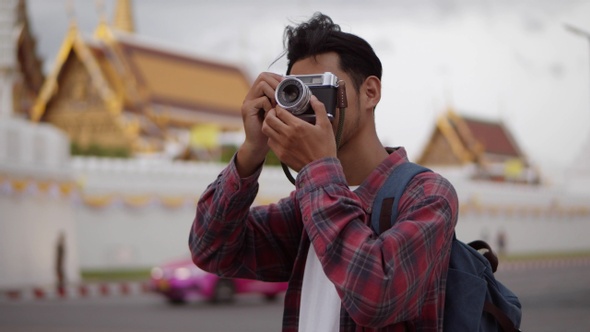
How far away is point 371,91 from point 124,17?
41.5 m

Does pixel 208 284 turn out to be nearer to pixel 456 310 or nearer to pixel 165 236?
pixel 165 236

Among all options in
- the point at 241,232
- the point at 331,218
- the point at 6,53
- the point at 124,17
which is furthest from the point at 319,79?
the point at 124,17

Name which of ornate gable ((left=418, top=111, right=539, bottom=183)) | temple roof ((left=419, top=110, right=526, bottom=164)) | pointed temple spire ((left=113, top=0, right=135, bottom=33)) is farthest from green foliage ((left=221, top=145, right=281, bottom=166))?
pointed temple spire ((left=113, top=0, right=135, bottom=33))

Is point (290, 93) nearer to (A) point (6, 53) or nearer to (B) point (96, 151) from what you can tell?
(A) point (6, 53)

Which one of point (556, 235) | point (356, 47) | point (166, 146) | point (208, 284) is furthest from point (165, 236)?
point (356, 47)

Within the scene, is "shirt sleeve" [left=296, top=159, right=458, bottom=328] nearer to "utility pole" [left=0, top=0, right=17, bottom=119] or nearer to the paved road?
the paved road

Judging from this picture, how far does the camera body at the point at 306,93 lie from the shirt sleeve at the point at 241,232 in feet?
0.77

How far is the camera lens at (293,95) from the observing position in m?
1.82

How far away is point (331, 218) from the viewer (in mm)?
1750

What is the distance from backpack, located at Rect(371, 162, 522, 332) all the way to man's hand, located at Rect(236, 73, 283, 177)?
0.27 meters

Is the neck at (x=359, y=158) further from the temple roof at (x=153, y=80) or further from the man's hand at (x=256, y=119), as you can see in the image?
the temple roof at (x=153, y=80)

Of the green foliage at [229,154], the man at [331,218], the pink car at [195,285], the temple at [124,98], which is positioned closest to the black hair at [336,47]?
the man at [331,218]

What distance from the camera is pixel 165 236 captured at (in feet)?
69.8

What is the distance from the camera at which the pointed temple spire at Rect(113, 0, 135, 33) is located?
138 ft
